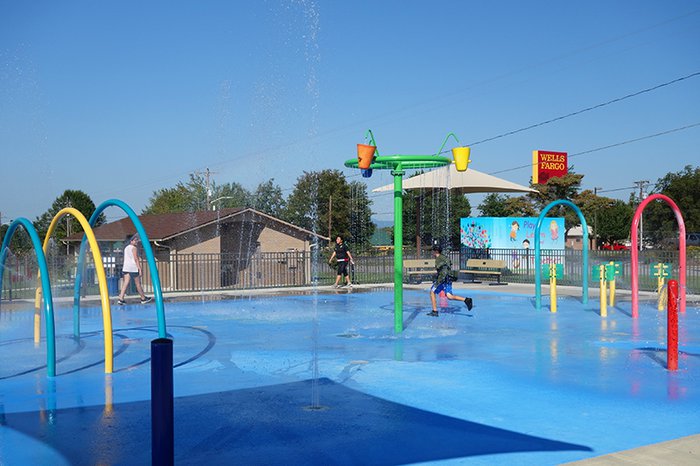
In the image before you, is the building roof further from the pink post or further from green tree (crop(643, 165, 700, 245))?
green tree (crop(643, 165, 700, 245))

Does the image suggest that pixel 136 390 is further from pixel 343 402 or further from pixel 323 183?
pixel 323 183

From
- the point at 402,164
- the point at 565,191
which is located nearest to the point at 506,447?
the point at 402,164

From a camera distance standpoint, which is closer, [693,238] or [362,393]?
[362,393]

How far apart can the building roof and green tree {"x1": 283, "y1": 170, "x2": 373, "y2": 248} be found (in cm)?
1691

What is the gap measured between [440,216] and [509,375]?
45.9 metres

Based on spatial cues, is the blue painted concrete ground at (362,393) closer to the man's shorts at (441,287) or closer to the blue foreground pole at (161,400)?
the man's shorts at (441,287)

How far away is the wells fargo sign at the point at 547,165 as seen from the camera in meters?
50.0

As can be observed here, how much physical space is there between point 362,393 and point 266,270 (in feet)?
73.1

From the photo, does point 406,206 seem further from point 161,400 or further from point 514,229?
point 161,400

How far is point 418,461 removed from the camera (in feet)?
17.6

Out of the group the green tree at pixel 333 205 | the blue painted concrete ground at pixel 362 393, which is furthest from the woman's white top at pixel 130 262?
the green tree at pixel 333 205

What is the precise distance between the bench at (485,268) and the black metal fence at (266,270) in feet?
2.89

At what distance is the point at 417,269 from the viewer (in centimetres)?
2614

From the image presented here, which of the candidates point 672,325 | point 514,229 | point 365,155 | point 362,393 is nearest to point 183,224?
point 514,229
